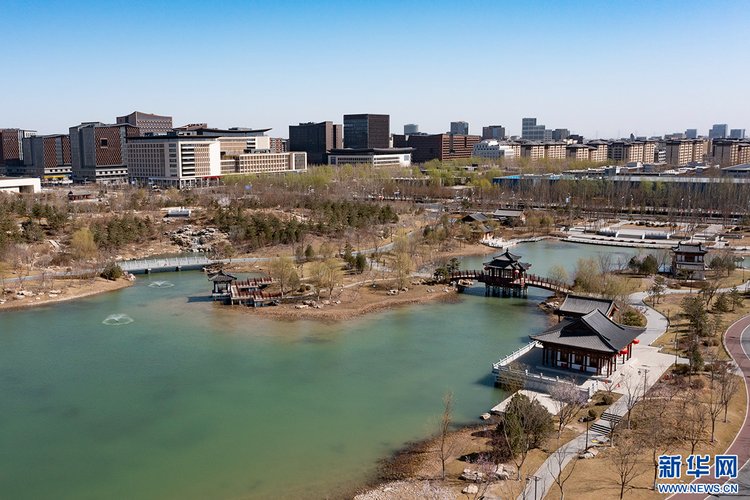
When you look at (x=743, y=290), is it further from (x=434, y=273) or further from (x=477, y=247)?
(x=477, y=247)

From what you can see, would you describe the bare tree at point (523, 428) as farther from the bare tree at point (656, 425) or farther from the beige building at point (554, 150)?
the beige building at point (554, 150)

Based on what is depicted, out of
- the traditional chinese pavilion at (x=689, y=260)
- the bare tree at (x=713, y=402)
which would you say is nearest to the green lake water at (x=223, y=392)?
the bare tree at (x=713, y=402)

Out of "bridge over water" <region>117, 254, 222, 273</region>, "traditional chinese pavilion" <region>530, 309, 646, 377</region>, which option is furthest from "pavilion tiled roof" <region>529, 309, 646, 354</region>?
"bridge over water" <region>117, 254, 222, 273</region>

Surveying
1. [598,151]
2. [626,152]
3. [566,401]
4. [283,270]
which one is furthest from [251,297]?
[626,152]

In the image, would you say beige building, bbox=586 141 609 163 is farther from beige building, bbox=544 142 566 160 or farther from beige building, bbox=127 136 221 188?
beige building, bbox=127 136 221 188

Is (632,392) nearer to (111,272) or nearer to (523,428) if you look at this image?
(523,428)

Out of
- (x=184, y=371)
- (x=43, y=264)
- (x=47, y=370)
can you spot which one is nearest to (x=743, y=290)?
(x=184, y=371)
